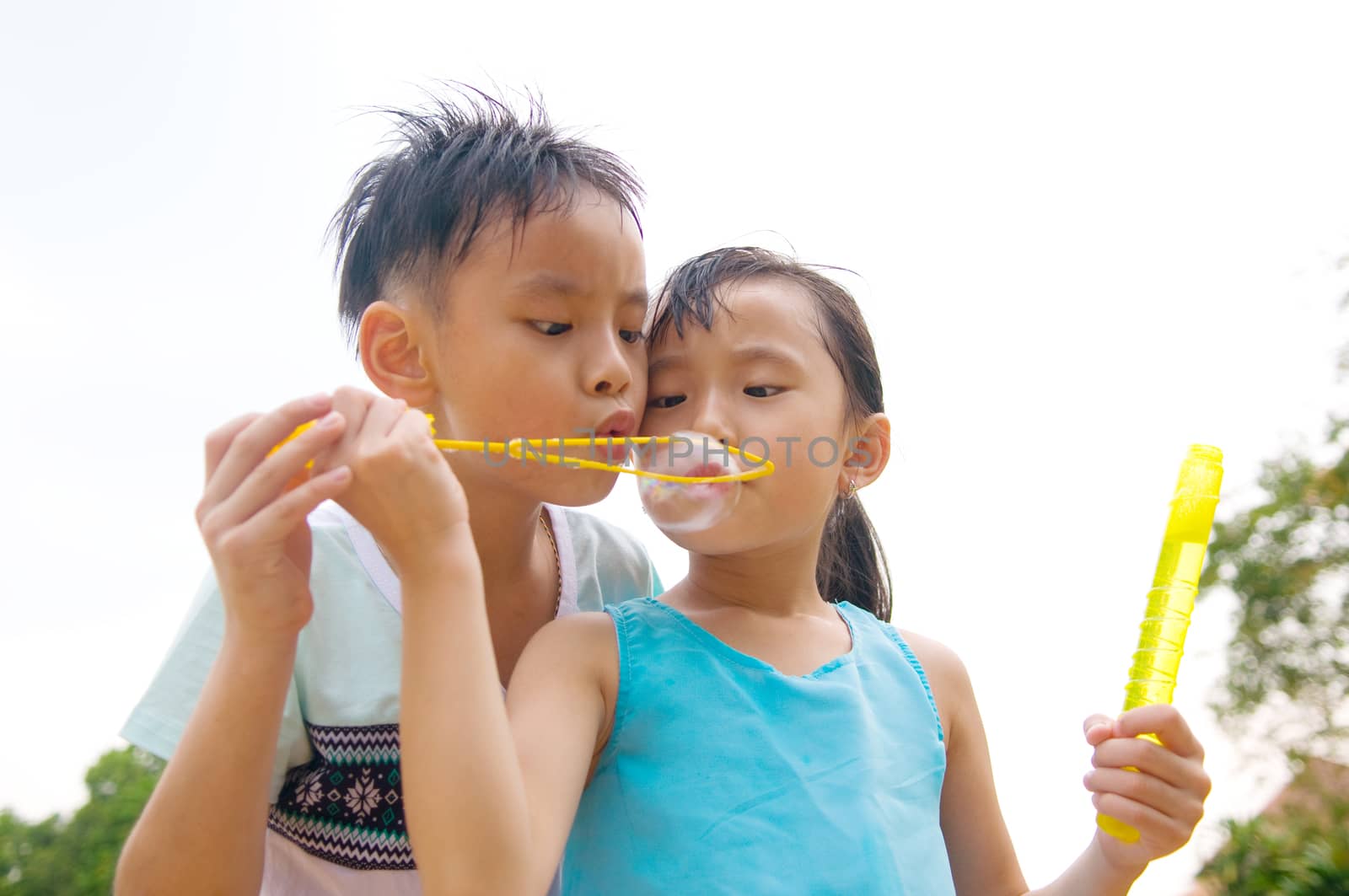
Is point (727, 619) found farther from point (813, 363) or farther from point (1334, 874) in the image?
point (1334, 874)

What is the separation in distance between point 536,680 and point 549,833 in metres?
0.18

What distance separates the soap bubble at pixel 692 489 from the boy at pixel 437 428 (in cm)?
8

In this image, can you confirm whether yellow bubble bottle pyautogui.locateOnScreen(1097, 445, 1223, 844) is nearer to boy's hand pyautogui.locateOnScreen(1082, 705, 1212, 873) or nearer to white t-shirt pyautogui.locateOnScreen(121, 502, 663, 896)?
boy's hand pyautogui.locateOnScreen(1082, 705, 1212, 873)

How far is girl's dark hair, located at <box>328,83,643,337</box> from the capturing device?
129 centimetres

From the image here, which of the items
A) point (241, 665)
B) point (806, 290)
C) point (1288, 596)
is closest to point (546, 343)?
point (806, 290)

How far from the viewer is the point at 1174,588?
43.5 inches

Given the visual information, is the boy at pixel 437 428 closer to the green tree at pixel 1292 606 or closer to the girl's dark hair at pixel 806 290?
the girl's dark hair at pixel 806 290

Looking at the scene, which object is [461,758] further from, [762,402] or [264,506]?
[762,402]

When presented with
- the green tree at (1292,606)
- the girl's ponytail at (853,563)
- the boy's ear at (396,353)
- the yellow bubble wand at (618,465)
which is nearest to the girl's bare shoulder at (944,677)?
the girl's ponytail at (853,563)

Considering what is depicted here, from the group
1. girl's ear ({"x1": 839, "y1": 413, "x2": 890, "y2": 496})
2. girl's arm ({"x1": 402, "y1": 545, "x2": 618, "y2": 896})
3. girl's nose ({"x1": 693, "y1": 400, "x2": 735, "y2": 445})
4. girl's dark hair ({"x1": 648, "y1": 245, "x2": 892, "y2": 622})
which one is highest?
girl's dark hair ({"x1": 648, "y1": 245, "x2": 892, "y2": 622})

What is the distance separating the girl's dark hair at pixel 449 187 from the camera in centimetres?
129

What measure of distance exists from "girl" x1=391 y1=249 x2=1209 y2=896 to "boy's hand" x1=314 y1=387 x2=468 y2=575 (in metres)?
0.02

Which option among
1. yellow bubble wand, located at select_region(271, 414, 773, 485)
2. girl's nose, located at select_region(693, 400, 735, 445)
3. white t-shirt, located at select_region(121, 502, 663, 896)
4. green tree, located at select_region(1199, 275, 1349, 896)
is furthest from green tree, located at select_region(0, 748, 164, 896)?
green tree, located at select_region(1199, 275, 1349, 896)

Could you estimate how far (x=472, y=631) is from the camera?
88cm
